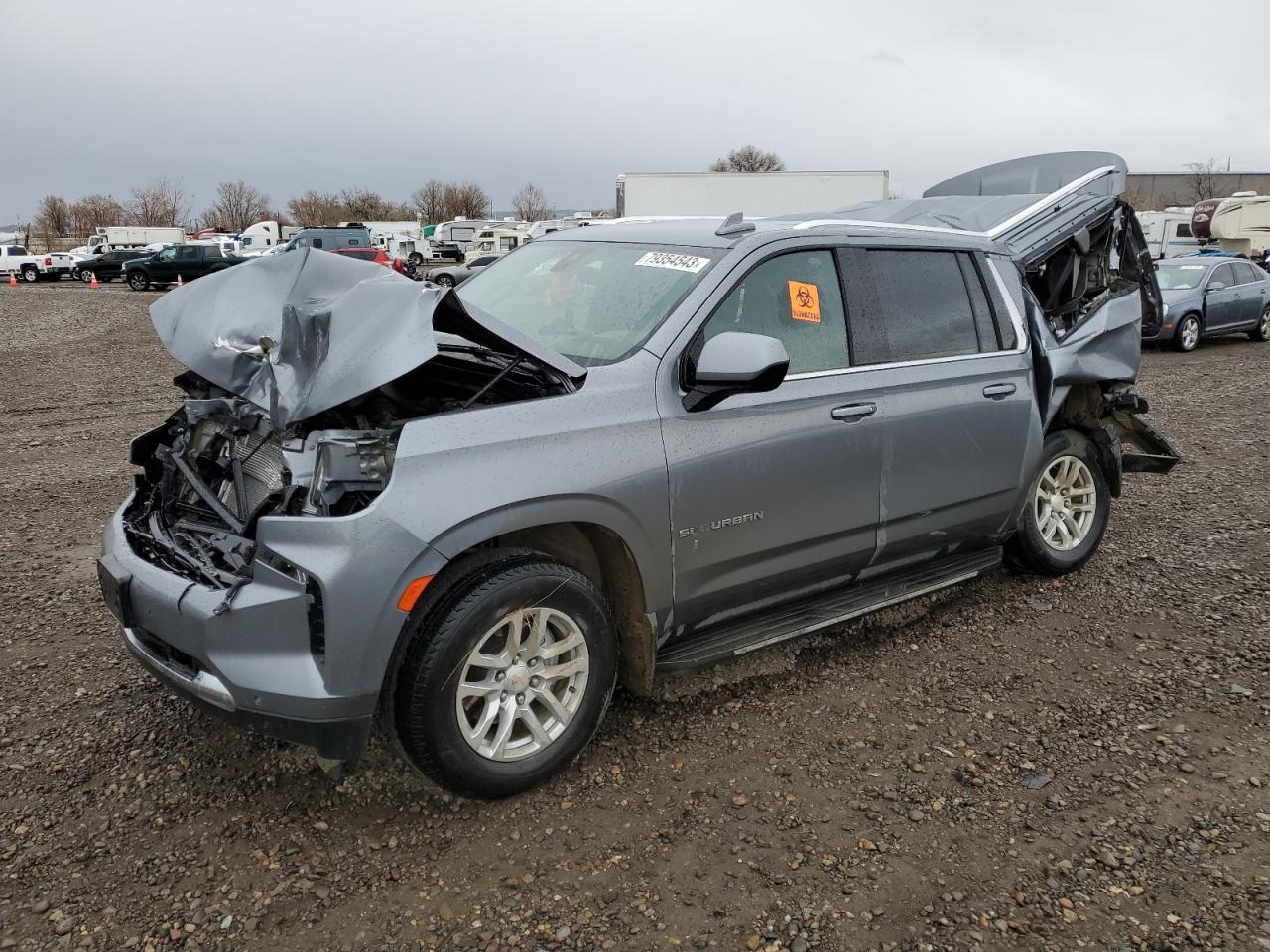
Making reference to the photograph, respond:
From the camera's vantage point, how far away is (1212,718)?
3.81 metres

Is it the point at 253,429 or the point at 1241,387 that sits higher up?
the point at 253,429

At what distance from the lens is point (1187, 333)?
1650cm

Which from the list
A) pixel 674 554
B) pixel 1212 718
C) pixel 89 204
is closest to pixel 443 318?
pixel 674 554

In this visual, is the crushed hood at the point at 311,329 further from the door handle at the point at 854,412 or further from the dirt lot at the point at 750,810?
the dirt lot at the point at 750,810

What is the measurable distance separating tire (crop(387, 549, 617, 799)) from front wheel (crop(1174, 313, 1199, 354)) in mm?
16357

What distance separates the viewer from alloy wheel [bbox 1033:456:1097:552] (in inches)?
201

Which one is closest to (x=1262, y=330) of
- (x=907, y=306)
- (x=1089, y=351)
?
(x=1089, y=351)

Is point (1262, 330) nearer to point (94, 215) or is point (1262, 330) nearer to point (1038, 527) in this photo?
point (1038, 527)

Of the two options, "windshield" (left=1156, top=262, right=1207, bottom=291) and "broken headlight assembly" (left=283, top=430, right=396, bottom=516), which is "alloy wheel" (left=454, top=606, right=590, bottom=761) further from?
"windshield" (left=1156, top=262, right=1207, bottom=291)

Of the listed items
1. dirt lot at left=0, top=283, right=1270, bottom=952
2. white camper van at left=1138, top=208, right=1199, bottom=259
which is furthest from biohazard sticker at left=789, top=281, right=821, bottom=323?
white camper van at left=1138, top=208, right=1199, bottom=259

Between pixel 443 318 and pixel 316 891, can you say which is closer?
pixel 316 891

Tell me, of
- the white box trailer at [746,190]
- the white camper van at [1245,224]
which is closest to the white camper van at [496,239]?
the white box trailer at [746,190]

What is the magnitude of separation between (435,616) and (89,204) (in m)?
105

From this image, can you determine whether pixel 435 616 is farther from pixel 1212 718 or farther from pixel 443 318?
pixel 1212 718
